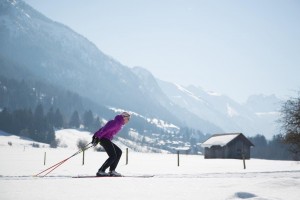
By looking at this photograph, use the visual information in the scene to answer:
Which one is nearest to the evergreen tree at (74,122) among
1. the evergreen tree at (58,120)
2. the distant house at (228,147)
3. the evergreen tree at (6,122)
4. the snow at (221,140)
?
the evergreen tree at (58,120)

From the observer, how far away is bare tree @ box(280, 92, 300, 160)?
77.0 ft

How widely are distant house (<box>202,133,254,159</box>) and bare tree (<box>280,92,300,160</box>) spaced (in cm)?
3898

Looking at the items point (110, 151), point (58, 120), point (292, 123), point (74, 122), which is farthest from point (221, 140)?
point (74, 122)

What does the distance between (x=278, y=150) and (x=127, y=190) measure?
6702 inches

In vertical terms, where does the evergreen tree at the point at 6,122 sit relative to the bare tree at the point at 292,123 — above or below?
above

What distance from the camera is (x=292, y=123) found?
24.1 metres

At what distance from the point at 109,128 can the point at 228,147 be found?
190ft

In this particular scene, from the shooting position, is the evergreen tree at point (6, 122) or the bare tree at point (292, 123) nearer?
the bare tree at point (292, 123)

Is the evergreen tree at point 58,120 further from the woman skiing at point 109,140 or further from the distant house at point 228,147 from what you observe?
the woman skiing at point 109,140

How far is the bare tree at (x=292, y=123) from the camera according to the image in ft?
77.0

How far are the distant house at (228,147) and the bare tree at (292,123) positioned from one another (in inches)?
1535

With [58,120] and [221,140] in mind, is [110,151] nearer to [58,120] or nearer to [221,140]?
[221,140]

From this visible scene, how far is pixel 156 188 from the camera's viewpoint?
7.22 meters

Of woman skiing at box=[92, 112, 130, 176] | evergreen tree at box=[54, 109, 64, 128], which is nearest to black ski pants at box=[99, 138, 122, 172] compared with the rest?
woman skiing at box=[92, 112, 130, 176]
